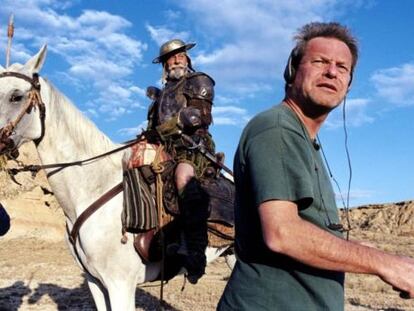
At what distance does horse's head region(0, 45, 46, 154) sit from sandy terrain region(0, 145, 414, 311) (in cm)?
214

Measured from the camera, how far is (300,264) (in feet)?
6.08

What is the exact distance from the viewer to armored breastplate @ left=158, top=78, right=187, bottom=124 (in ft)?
18.7

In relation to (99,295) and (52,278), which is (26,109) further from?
(52,278)

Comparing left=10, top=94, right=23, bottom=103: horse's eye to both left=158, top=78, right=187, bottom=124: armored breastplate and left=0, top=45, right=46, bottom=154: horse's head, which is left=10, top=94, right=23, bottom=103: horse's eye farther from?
left=158, top=78, right=187, bottom=124: armored breastplate

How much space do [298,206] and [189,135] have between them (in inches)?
150

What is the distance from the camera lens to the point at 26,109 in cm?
488

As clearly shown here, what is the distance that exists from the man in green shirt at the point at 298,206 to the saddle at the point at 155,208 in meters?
2.95

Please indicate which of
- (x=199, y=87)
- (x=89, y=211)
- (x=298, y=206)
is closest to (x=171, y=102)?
(x=199, y=87)

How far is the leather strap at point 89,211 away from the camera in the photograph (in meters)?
5.01

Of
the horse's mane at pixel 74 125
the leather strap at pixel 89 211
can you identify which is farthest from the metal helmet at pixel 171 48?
the leather strap at pixel 89 211

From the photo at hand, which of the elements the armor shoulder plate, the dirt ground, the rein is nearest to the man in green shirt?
the rein

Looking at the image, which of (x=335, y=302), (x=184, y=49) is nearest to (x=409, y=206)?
(x=184, y=49)

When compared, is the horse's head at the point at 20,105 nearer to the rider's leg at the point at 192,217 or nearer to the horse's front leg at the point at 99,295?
the rider's leg at the point at 192,217

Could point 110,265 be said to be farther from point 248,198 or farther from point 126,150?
point 248,198
